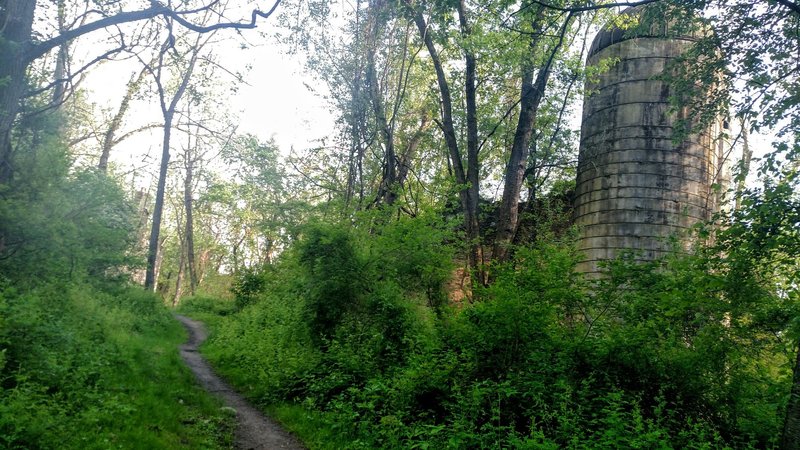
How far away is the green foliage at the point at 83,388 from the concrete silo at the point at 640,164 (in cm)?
1091

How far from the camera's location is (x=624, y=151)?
1495cm

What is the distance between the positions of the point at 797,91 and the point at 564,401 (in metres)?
5.24

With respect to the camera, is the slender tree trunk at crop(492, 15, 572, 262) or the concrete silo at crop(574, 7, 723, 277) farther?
the concrete silo at crop(574, 7, 723, 277)

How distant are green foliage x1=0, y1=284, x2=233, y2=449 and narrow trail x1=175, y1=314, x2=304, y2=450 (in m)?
0.28

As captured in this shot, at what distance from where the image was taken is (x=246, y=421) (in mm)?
8172

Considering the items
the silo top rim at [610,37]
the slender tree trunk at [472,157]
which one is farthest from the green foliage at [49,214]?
the silo top rim at [610,37]

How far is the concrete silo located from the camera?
14.5 m

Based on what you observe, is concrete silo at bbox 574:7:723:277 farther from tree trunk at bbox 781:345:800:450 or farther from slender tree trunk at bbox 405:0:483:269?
tree trunk at bbox 781:345:800:450

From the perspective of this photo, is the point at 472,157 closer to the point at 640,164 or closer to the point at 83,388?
the point at 640,164

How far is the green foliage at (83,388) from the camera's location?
5137 millimetres

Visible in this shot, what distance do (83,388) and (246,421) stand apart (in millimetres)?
2470

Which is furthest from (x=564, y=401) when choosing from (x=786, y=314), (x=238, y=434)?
(x=238, y=434)

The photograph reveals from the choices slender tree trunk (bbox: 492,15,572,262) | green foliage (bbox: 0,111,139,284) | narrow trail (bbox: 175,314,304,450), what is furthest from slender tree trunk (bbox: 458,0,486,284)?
green foliage (bbox: 0,111,139,284)

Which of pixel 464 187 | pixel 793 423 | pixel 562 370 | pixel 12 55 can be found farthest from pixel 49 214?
pixel 793 423
